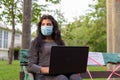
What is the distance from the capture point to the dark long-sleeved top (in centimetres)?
527

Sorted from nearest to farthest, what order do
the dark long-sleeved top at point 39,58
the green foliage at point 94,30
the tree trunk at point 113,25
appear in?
1. the dark long-sleeved top at point 39,58
2. the tree trunk at point 113,25
3. the green foliage at point 94,30

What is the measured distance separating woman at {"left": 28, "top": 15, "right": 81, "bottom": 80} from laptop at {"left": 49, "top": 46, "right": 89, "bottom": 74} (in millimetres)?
99

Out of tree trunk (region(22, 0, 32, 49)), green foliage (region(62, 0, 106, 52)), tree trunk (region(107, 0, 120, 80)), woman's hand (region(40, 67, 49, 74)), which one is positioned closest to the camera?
woman's hand (region(40, 67, 49, 74))

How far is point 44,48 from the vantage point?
535 cm

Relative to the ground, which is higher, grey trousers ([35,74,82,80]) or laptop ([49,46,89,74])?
laptop ([49,46,89,74])

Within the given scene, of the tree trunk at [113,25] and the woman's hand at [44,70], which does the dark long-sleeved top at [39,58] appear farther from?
the tree trunk at [113,25]

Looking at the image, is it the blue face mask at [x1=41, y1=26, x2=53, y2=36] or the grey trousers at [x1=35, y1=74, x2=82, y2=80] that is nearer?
the grey trousers at [x1=35, y1=74, x2=82, y2=80]

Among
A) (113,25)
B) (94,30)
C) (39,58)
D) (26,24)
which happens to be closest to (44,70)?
(39,58)

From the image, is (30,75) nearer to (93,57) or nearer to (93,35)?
(93,57)

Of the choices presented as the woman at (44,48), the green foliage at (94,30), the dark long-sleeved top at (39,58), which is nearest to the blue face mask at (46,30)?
the woman at (44,48)

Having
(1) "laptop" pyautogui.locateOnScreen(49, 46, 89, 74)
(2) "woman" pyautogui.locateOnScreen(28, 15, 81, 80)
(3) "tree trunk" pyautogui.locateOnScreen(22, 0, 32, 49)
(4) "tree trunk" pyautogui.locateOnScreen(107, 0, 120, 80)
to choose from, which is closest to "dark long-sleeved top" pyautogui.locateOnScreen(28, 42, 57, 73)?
(2) "woman" pyautogui.locateOnScreen(28, 15, 81, 80)

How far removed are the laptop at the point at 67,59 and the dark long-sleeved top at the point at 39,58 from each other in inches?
11.9

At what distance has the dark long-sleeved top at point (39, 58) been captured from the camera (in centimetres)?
527

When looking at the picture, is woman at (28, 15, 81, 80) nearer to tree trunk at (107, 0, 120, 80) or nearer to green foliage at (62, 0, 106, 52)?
tree trunk at (107, 0, 120, 80)
